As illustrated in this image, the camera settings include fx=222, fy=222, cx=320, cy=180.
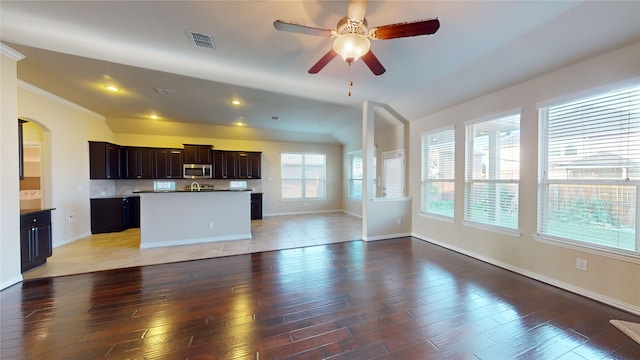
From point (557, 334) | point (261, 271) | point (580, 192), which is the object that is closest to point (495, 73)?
point (580, 192)

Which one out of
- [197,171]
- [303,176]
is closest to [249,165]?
[197,171]

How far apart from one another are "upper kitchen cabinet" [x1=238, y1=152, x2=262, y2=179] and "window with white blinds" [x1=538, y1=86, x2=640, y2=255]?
6.69m

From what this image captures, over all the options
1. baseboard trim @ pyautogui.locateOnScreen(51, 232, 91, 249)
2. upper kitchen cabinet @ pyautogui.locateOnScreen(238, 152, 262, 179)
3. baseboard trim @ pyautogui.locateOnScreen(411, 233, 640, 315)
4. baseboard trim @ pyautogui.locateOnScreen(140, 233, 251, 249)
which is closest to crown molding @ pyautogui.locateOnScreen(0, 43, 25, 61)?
baseboard trim @ pyautogui.locateOnScreen(140, 233, 251, 249)

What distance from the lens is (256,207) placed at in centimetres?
722

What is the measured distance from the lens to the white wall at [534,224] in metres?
2.27

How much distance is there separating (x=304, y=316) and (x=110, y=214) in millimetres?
5840

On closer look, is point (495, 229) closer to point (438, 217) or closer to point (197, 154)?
point (438, 217)

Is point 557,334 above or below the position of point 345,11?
below

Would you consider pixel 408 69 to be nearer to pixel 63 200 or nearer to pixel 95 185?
pixel 63 200

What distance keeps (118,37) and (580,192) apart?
224 inches

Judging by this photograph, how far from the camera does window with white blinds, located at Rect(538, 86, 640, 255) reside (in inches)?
89.0

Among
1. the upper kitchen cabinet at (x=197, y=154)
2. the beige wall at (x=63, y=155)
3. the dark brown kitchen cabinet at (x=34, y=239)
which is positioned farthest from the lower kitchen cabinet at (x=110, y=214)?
the dark brown kitchen cabinet at (x=34, y=239)

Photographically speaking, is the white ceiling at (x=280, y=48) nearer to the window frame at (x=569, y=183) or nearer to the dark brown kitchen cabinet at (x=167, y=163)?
the window frame at (x=569, y=183)

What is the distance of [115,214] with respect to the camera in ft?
17.6
